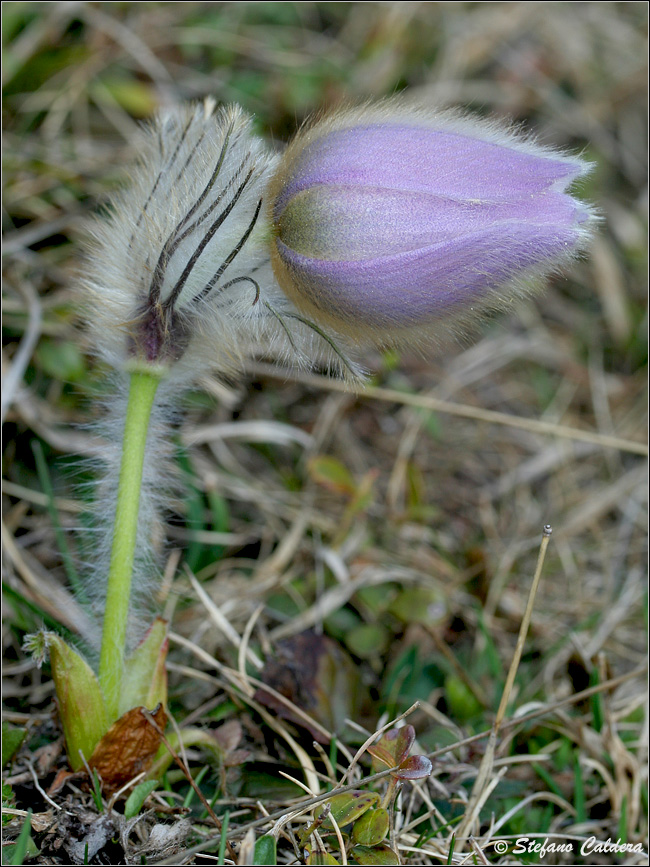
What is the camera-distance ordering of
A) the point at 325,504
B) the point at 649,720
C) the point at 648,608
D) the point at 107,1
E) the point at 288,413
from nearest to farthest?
the point at 649,720
the point at 648,608
the point at 325,504
the point at 288,413
the point at 107,1

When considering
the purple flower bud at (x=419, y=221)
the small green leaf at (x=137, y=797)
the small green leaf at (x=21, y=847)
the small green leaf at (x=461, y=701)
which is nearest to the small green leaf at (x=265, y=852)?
the small green leaf at (x=137, y=797)

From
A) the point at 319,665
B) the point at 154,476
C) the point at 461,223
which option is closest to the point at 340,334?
the point at 461,223

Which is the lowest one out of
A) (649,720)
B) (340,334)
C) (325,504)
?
(325,504)

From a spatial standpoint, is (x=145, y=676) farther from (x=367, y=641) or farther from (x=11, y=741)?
(x=367, y=641)

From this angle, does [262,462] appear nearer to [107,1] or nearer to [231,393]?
[231,393]

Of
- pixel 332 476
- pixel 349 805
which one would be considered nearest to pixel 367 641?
pixel 332 476
